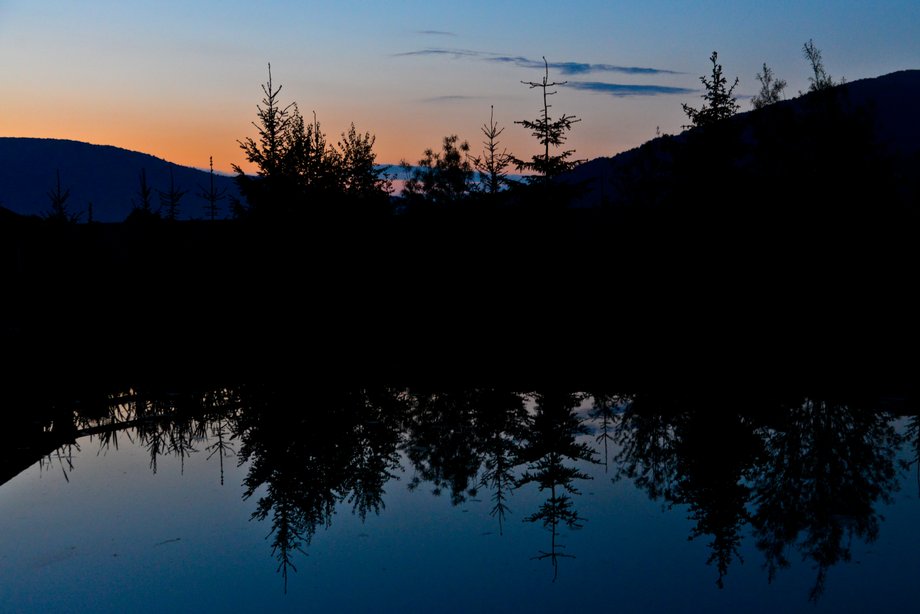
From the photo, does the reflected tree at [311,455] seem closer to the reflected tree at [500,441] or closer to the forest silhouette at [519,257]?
the reflected tree at [500,441]

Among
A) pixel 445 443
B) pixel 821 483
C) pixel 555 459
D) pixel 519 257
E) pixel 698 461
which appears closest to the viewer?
pixel 821 483

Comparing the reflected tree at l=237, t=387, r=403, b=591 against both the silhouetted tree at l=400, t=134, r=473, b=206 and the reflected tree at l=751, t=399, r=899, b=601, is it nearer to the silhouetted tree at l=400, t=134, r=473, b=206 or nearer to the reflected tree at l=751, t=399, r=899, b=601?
the reflected tree at l=751, t=399, r=899, b=601

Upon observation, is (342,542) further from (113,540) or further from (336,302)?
(336,302)

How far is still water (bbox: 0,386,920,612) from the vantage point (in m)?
6.92

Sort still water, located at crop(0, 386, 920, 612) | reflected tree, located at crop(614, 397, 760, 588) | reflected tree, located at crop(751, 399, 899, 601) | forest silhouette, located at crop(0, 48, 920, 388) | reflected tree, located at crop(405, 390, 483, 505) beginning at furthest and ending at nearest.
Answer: forest silhouette, located at crop(0, 48, 920, 388) < reflected tree, located at crop(405, 390, 483, 505) < reflected tree, located at crop(614, 397, 760, 588) < reflected tree, located at crop(751, 399, 899, 601) < still water, located at crop(0, 386, 920, 612)

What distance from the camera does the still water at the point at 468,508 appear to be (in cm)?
692

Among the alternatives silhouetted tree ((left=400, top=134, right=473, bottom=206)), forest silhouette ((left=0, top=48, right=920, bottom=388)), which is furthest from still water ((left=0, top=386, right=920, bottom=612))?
silhouetted tree ((left=400, top=134, right=473, bottom=206))

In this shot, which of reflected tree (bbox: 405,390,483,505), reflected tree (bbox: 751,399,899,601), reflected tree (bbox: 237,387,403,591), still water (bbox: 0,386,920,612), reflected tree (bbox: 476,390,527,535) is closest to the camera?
still water (bbox: 0,386,920,612)

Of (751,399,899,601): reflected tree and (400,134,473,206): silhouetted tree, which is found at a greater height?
(400,134,473,206): silhouetted tree

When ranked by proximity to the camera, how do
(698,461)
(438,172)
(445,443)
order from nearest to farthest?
(698,461) → (445,443) → (438,172)

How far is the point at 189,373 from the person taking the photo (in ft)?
64.0

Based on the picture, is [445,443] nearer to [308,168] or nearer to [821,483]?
[821,483]

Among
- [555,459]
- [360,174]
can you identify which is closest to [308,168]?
[360,174]

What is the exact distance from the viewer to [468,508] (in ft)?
30.6
